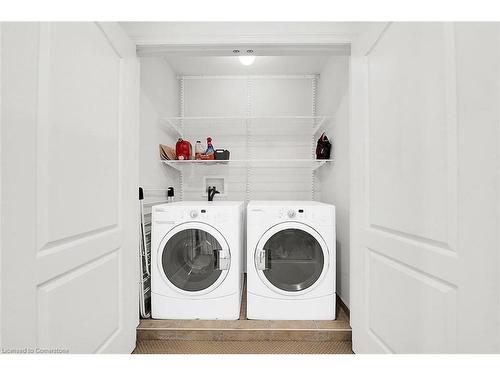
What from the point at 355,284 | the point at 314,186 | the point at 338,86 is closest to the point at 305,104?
the point at 338,86

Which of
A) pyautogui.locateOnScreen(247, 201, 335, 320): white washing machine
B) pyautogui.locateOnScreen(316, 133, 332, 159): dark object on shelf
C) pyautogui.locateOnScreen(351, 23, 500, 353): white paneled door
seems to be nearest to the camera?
pyautogui.locateOnScreen(351, 23, 500, 353): white paneled door

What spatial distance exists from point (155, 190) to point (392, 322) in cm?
202

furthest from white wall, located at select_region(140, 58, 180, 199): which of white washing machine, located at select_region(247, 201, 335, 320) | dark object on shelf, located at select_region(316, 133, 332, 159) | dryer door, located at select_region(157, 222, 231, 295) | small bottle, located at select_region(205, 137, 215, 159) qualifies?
dark object on shelf, located at select_region(316, 133, 332, 159)

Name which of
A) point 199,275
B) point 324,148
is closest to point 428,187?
point 199,275

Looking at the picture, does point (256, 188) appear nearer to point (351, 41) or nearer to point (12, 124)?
point (351, 41)

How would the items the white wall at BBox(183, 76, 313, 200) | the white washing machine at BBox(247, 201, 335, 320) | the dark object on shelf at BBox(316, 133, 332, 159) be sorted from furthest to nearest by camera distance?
the white wall at BBox(183, 76, 313, 200), the dark object on shelf at BBox(316, 133, 332, 159), the white washing machine at BBox(247, 201, 335, 320)

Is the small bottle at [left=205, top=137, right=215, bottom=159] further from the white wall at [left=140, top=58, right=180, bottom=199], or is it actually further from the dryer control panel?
the dryer control panel

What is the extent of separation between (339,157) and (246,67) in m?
1.47

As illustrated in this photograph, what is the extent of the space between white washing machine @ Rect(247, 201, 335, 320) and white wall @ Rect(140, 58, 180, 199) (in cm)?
102

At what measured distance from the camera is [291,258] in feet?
6.46

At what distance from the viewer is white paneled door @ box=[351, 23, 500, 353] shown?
79 cm

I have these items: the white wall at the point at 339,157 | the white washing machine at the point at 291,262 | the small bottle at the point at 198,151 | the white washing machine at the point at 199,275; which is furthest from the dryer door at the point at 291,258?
the small bottle at the point at 198,151

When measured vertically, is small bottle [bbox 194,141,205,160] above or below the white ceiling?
below

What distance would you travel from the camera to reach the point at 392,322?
1.23 meters
